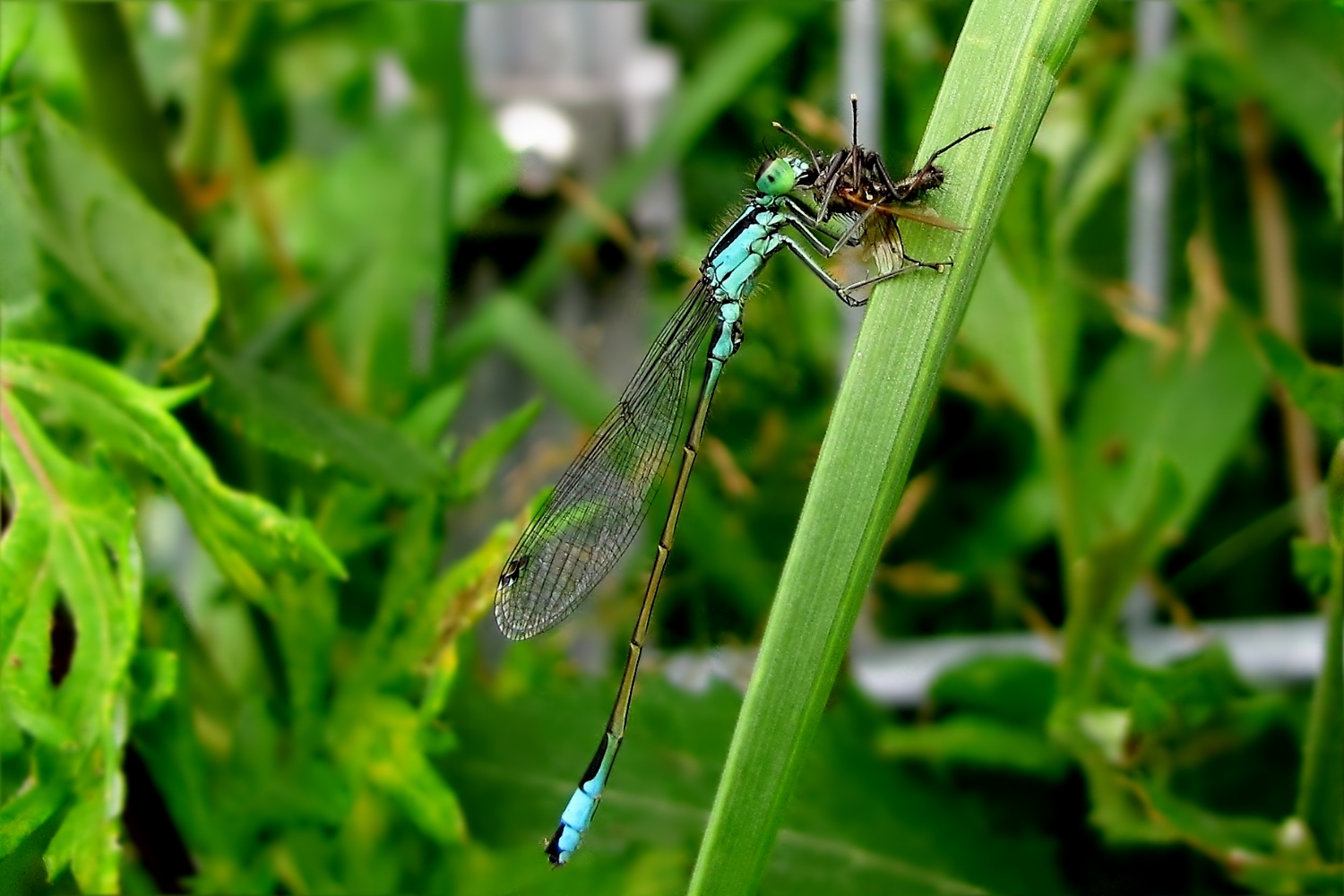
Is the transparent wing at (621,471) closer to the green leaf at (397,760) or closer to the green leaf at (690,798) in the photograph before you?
the green leaf at (690,798)

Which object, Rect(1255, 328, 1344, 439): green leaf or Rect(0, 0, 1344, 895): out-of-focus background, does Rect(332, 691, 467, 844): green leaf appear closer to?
Rect(0, 0, 1344, 895): out-of-focus background

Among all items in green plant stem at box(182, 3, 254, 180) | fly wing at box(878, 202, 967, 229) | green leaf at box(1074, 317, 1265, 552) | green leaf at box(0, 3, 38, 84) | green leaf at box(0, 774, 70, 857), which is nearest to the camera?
fly wing at box(878, 202, 967, 229)

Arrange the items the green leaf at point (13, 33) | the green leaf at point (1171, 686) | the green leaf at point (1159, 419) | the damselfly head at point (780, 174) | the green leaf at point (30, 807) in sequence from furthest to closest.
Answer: the green leaf at point (1159, 419)
the damselfly head at point (780, 174)
the green leaf at point (1171, 686)
the green leaf at point (13, 33)
the green leaf at point (30, 807)

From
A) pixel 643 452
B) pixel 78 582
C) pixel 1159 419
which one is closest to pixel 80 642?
pixel 78 582

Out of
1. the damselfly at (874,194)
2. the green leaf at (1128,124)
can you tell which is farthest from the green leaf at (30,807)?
the green leaf at (1128,124)

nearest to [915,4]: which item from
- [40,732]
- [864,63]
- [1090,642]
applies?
[864,63]

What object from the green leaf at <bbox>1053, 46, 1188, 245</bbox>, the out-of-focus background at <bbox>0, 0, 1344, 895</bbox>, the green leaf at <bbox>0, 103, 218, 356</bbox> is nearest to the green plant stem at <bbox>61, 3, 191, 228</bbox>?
the out-of-focus background at <bbox>0, 0, 1344, 895</bbox>

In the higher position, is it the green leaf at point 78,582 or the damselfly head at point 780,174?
the damselfly head at point 780,174
